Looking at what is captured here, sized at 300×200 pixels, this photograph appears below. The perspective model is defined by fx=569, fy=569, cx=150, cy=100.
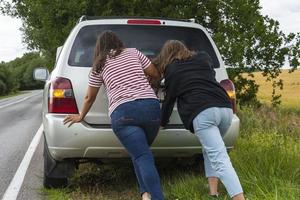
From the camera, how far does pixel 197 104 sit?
4.82 metres

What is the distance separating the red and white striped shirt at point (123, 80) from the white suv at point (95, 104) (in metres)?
0.45

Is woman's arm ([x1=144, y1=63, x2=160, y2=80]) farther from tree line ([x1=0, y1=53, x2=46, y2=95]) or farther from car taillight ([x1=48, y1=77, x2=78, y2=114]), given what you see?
tree line ([x1=0, y1=53, x2=46, y2=95])

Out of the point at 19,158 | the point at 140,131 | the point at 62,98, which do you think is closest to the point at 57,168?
the point at 62,98

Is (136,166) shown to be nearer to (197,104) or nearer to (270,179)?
(197,104)

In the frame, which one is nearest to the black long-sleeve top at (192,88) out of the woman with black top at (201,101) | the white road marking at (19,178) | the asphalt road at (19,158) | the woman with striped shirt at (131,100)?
the woman with black top at (201,101)

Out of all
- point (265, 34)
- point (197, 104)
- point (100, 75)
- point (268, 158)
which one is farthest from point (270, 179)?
point (265, 34)

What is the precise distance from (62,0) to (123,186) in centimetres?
777

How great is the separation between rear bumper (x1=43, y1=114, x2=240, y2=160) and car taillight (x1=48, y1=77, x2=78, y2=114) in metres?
0.07

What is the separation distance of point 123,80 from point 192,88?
1.98ft

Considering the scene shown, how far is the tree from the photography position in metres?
12.9

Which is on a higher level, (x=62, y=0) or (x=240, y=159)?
(x=62, y=0)

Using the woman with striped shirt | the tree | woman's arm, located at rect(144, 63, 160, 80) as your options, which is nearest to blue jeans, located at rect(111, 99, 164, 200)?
the woman with striped shirt

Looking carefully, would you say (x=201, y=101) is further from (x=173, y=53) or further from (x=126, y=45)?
(x=126, y=45)

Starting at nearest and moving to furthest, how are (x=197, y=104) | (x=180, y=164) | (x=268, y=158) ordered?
(x=197, y=104) < (x=268, y=158) < (x=180, y=164)
